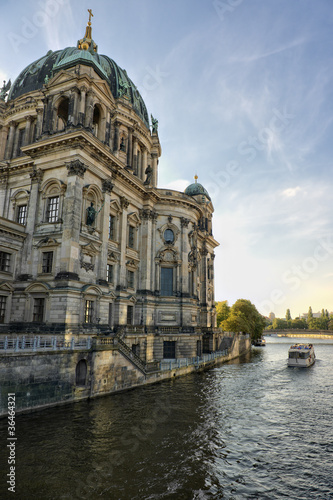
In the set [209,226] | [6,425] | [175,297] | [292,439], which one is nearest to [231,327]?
[209,226]

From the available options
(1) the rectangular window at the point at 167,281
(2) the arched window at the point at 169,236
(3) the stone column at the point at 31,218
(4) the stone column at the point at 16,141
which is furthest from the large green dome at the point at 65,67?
(1) the rectangular window at the point at 167,281

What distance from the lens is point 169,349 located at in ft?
141

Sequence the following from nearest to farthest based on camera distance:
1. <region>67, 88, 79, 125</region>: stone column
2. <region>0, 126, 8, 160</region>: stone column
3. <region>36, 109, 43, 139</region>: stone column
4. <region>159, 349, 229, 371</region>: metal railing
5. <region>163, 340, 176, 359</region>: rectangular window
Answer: <region>67, 88, 79, 125</region>: stone column → <region>159, 349, 229, 371</region>: metal railing → <region>36, 109, 43, 139</region>: stone column → <region>0, 126, 8, 160</region>: stone column → <region>163, 340, 176, 359</region>: rectangular window

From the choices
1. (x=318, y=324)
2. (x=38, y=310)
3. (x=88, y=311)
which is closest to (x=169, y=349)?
(x=88, y=311)

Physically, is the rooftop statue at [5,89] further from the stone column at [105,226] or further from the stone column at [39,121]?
the stone column at [105,226]

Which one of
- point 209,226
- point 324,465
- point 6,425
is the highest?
point 209,226

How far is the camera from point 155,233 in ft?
151

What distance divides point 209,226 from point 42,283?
148 ft

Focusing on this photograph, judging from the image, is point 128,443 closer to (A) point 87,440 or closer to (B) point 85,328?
(A) point 87,440

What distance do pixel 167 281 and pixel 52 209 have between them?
20.1 meters

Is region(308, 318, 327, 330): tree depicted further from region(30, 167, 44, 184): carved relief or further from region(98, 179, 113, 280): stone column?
region(30, 167, 44, 184): carved relief

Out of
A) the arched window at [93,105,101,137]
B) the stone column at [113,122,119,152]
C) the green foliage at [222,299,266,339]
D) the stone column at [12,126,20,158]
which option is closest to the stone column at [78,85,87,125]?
the arched window at [93,105,101,137]

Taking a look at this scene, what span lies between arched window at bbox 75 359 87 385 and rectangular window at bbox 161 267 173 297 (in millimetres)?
22101

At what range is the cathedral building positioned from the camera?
29578 millimetres
